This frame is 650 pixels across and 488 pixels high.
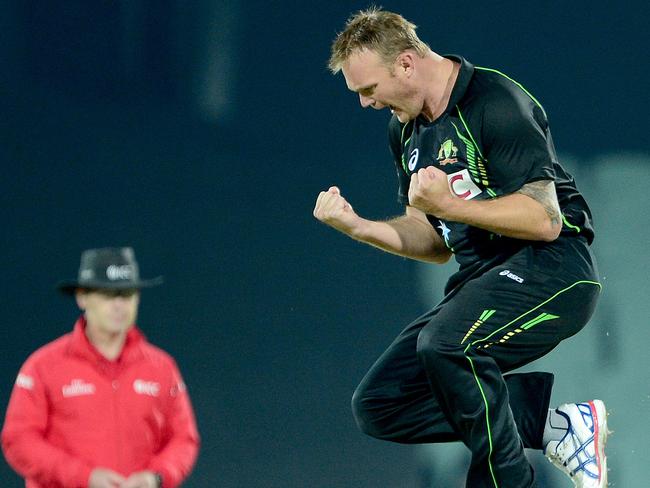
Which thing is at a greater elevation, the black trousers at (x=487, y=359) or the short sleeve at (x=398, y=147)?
the short sleeve at (x=398, y=147)

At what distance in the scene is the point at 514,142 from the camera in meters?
3.25

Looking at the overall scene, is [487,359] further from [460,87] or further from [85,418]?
[85,418]

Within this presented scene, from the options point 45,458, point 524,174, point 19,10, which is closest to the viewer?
point 45,458

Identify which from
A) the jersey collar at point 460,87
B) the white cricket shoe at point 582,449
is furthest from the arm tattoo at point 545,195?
the white cricket shoe at point 582,449

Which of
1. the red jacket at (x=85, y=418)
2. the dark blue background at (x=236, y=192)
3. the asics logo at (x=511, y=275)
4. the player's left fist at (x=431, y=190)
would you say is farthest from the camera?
the dark blue background at (x=236, y=192)

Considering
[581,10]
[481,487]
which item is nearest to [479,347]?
[481,487]

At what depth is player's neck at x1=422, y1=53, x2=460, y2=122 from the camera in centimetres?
342

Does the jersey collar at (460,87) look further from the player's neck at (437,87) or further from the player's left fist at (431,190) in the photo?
the player's left fist at (431,190)

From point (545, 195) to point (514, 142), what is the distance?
0.16 metres

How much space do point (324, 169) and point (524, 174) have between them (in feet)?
3.63

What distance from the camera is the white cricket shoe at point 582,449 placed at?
3.57m

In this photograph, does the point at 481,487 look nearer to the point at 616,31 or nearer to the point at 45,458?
the point at 45,458

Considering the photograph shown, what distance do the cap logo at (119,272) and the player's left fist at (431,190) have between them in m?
0.75

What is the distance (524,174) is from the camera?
10.6 feet
